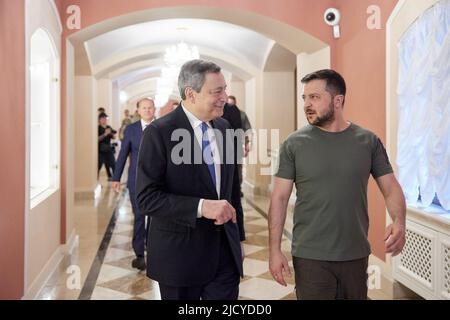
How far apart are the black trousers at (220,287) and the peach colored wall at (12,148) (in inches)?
57.4

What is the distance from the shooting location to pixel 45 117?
17.1 ft

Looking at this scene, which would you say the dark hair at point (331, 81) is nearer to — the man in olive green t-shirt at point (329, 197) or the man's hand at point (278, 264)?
the man in olive green t-shirt at point (329, 197)

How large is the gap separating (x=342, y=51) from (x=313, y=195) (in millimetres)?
3777

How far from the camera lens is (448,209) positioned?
3498 mm

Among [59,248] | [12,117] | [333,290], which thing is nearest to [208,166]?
[333,290]

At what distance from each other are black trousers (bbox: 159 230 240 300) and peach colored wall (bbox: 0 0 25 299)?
1458mm

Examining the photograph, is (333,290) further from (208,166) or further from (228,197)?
(208,166)

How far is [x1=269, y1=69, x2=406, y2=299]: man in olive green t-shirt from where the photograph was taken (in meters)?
2.16

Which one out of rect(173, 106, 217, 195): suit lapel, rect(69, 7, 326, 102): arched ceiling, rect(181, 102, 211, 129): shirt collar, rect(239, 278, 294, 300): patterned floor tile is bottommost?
rect(239, 278, 294, 300): patterned floor tile

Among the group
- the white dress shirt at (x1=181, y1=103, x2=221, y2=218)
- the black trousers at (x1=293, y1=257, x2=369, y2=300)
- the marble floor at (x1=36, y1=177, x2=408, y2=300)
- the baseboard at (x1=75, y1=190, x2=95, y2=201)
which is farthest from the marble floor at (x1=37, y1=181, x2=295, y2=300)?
the white dress shirt at (x1=181, y1=103, x2=221, y2=218)

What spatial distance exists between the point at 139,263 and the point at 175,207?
10.0 ft

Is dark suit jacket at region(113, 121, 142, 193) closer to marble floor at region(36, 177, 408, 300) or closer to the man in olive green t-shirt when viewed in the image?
marble floor at region(36, 177, 408, 300)
